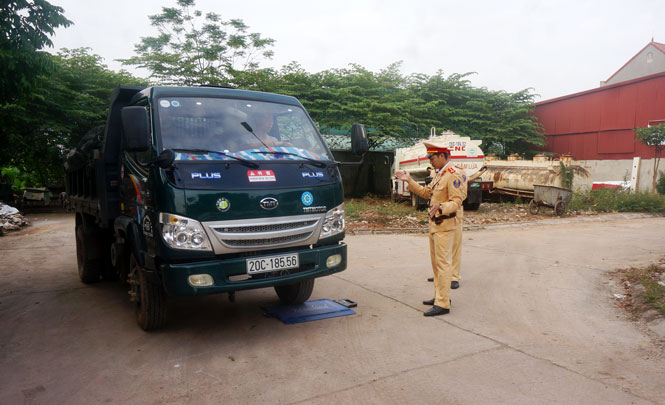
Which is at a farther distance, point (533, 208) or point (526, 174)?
point (526, 174)

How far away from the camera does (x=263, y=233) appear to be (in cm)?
416

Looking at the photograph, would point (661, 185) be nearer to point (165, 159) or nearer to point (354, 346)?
point (354, 346)

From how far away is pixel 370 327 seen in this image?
4676 millimetres

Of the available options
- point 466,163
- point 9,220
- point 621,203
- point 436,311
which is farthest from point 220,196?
point 621,203

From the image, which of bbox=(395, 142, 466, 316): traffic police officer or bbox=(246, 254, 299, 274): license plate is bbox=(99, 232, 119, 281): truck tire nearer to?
bbox=(246, 254, 299, 274): license plate

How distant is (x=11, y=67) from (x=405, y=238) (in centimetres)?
794

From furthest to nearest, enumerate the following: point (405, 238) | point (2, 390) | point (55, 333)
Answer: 1. point (405, 238)
2. point (55, 333)
3. point (2, 390)

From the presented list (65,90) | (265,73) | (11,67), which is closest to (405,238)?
(11,67)

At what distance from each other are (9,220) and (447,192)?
1339cm

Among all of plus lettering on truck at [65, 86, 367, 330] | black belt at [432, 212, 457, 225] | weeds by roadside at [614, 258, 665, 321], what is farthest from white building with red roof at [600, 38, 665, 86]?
plus lettering on truck at [65, 86, 367, 330]

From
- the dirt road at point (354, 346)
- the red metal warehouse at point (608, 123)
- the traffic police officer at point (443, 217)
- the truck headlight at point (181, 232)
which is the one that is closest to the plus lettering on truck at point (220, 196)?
the truck headlight at point (181, 232)

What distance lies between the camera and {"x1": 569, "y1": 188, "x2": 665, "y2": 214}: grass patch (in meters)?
15.4

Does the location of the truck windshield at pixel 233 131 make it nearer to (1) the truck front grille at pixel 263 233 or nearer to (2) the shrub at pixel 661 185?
(1) the truck front grille at pixel 263 233

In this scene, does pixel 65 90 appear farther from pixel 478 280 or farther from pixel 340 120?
pixel 478 280
